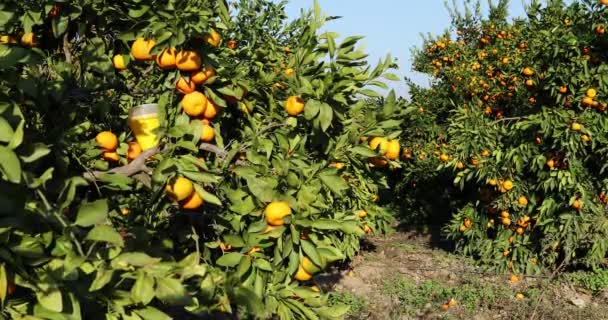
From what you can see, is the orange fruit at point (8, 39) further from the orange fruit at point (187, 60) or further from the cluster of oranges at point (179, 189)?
the cluster of oranges at point (179, 189)

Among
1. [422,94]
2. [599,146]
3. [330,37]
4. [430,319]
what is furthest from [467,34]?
[330,37]

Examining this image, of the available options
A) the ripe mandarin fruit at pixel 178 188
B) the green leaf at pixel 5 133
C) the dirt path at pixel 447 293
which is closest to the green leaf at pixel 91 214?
the green leaf at pixel 5 133

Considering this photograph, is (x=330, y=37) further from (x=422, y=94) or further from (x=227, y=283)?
(x=422, y=94)

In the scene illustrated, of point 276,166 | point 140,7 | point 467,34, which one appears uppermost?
point 467,34

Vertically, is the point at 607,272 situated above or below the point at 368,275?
above

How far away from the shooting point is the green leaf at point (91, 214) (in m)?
1.11

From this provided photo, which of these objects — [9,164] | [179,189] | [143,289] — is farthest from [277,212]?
[9,164]

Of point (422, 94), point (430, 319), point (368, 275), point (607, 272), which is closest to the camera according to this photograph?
point (430, 319)

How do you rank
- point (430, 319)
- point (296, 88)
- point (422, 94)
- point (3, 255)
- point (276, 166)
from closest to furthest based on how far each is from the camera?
point (3, 255) → point (276, 166) → point (296, 88) → point (430, 319) → point (422, 94)

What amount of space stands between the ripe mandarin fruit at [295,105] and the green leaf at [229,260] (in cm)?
49

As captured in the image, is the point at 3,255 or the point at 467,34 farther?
the point at 467,34

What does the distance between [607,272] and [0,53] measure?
5344 millimetres

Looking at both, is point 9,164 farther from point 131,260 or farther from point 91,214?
point 131,260

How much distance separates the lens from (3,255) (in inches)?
40.8
